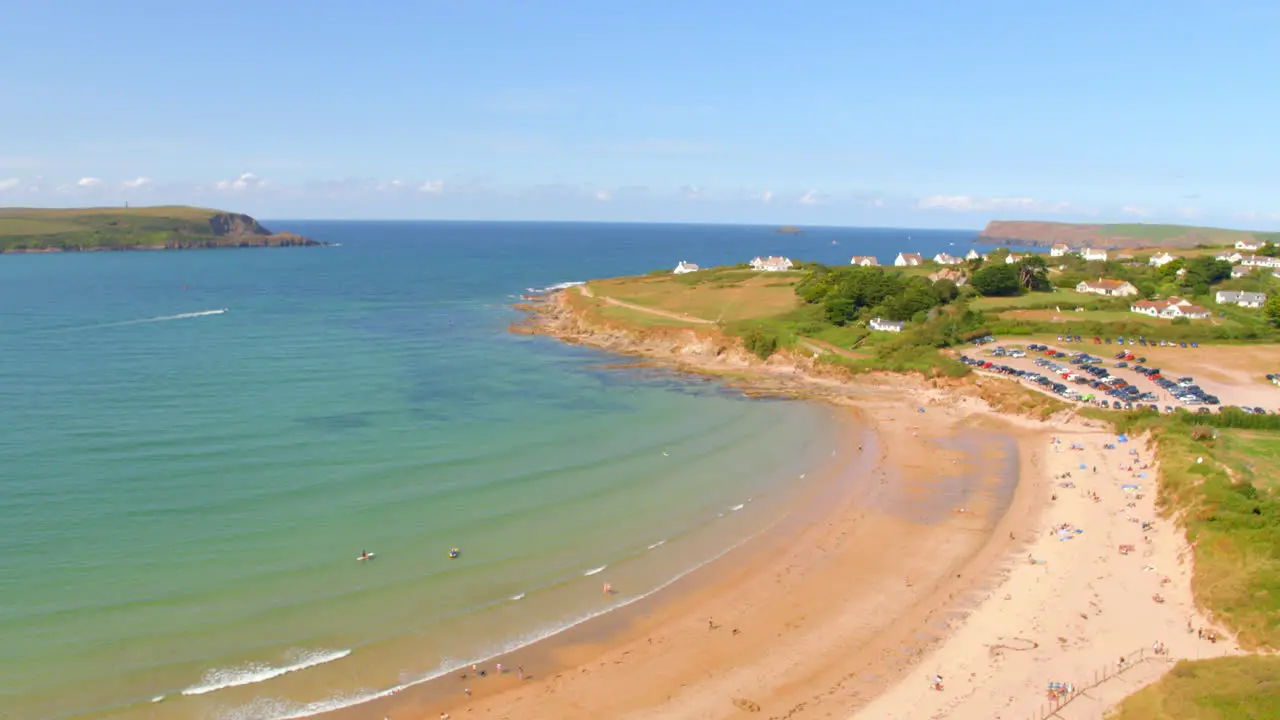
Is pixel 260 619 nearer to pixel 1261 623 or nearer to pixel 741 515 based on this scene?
pixel 741 515

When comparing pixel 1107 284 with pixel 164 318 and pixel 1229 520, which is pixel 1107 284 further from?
pixel 164 318

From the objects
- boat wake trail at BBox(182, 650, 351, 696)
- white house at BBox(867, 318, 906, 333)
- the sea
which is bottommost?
boat wake trail at BBox(182, 650, 351, 696)

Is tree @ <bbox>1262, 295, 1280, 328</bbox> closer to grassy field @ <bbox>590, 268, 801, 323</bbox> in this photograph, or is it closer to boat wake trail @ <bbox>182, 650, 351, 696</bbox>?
grassy field @ <bbox>590, 268, 801, 323</bbox>

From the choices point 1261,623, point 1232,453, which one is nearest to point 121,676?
point 1261,623

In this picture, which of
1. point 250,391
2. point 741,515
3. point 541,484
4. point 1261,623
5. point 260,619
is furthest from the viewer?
point 250,391

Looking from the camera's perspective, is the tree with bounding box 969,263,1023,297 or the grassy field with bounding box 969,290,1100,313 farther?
the tree with bounding box 969,263,1023,297

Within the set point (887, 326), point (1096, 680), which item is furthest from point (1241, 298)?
point (1096, 680)

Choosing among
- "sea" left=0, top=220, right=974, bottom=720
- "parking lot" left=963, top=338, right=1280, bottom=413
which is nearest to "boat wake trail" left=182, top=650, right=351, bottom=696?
"sea" left=0, top=220, right=974, bottom=720
